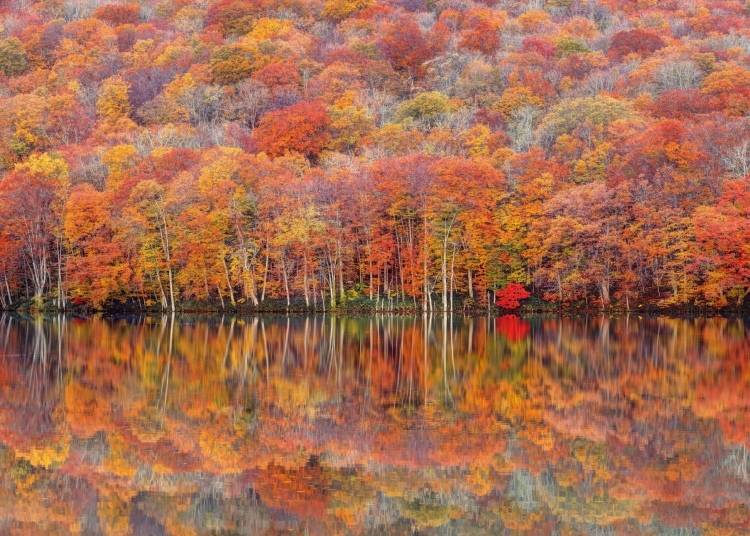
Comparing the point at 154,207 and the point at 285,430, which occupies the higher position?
the point at 154,207

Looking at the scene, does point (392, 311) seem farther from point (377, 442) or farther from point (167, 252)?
point (377, 442)

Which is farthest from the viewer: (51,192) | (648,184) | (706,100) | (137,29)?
(137,29)

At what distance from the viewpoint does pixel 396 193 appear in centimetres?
6259

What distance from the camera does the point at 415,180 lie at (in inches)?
2451

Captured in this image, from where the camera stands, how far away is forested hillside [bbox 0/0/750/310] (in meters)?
59.4

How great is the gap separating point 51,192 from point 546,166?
32.8 m

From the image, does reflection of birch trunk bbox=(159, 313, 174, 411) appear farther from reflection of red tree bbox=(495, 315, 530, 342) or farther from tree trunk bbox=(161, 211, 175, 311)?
tree trunk bbox=(161, 211, 175, 311)

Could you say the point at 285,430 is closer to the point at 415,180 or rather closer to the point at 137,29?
the point at 415,180

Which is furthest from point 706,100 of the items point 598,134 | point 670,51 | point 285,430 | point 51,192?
point 285,430

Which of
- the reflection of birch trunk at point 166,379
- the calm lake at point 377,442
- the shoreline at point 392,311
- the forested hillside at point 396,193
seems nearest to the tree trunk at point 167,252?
the forested hillside at point 396,193

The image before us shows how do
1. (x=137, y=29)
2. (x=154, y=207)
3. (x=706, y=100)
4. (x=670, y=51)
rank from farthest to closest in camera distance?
1. (x=137, y=29)
2. (x=670, y=51)
3. (x=706, y=100)
4. (x=154, y=207)

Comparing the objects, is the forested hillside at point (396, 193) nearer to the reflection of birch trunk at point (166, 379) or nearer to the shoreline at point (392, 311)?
the shoreline at point (392, 311)

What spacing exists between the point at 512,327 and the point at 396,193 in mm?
17645

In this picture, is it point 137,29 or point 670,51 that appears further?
point 137,29
